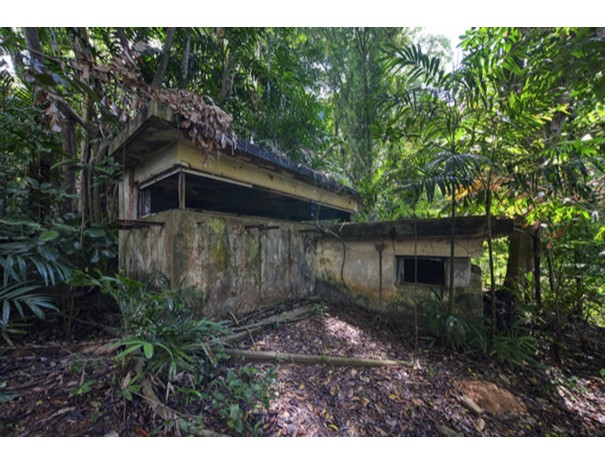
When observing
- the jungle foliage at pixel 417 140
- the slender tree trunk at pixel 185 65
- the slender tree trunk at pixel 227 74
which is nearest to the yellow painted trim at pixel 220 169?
the jungle foliage at pixel 417 140

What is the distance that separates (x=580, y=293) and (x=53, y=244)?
6695 mm

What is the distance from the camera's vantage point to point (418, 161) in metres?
3.58

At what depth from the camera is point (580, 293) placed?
330 centimetres

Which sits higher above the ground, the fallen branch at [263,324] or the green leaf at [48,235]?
the green leaf at [48,235]

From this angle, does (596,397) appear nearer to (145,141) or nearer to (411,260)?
(411,260)

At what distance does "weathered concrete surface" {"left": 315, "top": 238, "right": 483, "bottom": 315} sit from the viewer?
11.2 ft

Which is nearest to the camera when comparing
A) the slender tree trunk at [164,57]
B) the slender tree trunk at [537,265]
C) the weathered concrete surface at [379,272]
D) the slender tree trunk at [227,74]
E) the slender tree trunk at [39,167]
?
the slender tree trunk at [39,167]

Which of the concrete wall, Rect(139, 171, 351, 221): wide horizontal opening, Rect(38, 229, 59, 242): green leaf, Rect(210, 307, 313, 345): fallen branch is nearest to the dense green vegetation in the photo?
Rect(38, 229, 59, 242): green leaf

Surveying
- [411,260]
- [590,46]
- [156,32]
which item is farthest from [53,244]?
[590,46]

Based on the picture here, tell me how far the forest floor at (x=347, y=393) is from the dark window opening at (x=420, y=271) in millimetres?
990

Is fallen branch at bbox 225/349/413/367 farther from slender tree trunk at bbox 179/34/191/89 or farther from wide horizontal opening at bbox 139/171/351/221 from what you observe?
slender tree trunk at bbox 179/34/191/89

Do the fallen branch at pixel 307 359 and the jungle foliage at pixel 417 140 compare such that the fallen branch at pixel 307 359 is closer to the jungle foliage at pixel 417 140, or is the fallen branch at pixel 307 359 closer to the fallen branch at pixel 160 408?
the fallen branch at pixel 160 408

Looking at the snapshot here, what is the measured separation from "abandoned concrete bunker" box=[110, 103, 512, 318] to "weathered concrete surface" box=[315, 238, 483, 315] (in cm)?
2

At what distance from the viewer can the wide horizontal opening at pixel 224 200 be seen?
12.8ft
